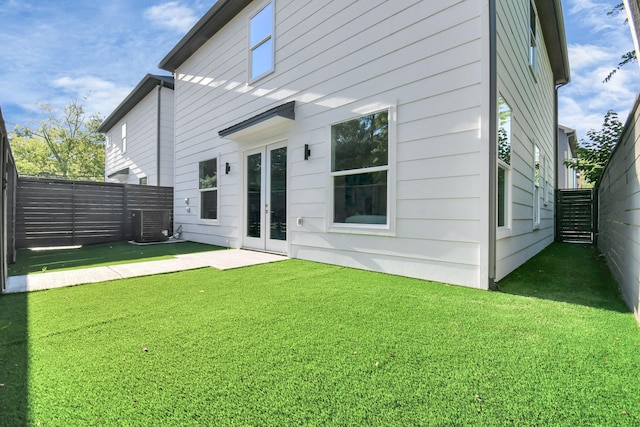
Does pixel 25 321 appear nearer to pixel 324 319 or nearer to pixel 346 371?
pixel 324 319

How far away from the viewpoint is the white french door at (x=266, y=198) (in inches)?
219

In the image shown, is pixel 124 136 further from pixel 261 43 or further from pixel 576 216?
pixel 576 216

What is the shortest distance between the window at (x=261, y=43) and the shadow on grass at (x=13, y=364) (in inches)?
198

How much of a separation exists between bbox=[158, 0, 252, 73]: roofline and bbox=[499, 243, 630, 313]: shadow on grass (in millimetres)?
6990

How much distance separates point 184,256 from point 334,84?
3896mm

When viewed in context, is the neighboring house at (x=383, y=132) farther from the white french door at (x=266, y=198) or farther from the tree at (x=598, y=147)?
the tree at (x=598, y=147)

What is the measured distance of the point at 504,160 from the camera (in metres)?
3.85

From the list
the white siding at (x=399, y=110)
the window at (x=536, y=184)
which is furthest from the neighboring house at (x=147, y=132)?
the window at (x=536, y=184)

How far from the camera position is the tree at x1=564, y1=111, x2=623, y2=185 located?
8.00m

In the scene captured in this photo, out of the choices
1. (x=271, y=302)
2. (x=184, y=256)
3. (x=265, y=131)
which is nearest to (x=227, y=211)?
(x=184, y=256)

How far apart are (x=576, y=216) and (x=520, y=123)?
6224mm

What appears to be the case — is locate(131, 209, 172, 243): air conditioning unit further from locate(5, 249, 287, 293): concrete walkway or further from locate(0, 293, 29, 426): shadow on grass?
locate(0, 293, 29, 426): shadow on grass

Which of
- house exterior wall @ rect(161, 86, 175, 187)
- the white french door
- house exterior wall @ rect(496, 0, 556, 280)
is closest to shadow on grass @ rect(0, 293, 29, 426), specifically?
the white french door

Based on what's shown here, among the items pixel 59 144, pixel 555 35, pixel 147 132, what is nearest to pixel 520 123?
pixel 555 35
